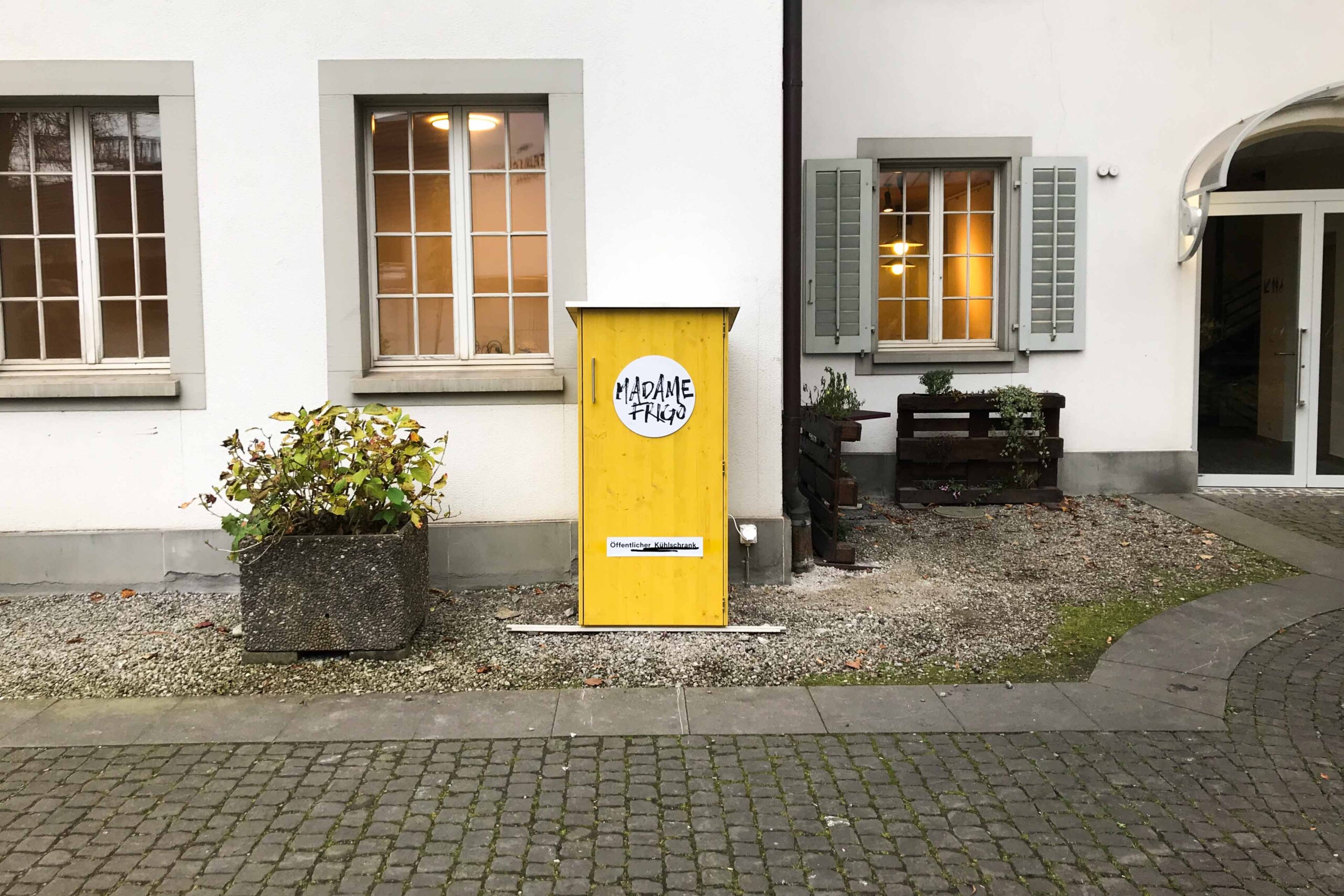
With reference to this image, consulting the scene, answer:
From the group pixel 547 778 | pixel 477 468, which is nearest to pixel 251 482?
pixel 477 468

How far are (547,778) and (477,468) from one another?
9.12 ft

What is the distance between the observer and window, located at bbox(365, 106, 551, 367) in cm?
632

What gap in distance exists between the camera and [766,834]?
339 centimetres

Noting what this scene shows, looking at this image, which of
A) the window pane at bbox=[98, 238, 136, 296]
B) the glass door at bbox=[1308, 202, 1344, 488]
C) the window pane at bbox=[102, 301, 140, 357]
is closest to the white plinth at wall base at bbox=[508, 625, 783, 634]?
the window pane at bbox=[102, 301, 140, 357]

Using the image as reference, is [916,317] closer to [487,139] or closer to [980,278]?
[980,278]

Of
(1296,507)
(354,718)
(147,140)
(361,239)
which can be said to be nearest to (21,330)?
(147,140)

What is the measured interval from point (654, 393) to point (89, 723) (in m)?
2.97

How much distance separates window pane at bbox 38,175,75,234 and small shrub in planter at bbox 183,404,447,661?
2.47 meters

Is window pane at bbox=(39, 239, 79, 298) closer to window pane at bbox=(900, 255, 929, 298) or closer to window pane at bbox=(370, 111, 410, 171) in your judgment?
window pane at bbox=(370, 111, 410, 171)

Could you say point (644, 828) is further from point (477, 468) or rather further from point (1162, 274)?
point (1162, 274)

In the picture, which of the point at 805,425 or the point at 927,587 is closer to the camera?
the point at 927,587

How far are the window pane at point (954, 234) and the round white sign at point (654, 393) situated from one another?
480 cm

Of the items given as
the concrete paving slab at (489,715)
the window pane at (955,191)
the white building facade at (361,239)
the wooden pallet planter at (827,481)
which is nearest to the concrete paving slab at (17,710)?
the white building facade at (361,239)

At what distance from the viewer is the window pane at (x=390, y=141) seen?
20.7ft
